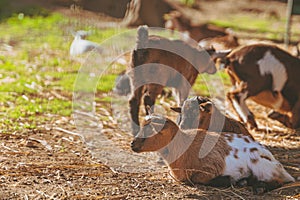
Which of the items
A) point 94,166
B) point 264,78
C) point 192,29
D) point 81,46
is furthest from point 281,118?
point 192,29

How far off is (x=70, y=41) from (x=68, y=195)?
767 cm

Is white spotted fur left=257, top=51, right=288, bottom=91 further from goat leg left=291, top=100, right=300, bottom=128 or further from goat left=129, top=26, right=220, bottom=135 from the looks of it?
goat left=129, top=26, right=220, bottom=135

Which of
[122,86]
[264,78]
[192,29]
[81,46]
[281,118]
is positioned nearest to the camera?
[264,78]

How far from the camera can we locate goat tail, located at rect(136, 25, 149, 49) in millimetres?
7102

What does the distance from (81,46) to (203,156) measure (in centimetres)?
562

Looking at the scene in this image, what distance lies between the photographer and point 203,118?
6492 mm

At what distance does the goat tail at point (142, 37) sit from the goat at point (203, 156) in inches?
66.9

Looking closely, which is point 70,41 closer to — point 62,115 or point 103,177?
point 62,115

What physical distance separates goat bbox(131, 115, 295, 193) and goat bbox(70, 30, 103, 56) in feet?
17.6

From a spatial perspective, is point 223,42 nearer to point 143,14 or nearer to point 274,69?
point 143,14

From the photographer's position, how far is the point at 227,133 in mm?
6059

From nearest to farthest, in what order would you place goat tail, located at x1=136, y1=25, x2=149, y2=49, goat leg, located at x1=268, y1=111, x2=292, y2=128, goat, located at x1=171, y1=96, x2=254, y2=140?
goat, located at x1=171, y1=96, x2=254, y2=140 → goat tail, located at x1=136, y1=25, x2=149, y2=49 → goat leg, located at x1=268, y1=111, x2=292, y2=128

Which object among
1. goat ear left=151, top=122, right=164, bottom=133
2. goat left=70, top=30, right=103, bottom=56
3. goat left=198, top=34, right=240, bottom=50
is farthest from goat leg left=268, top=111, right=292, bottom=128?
goat left=198, top=34, right=240, bottom=50

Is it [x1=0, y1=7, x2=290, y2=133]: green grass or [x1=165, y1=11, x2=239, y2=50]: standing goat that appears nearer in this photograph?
[x1=0, y1=7, x2=290, y2=133]: green grass
